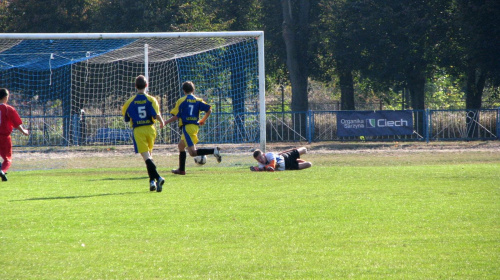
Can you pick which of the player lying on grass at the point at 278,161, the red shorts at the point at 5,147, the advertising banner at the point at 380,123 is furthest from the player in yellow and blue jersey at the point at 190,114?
the advertising banner at the point at 380,123

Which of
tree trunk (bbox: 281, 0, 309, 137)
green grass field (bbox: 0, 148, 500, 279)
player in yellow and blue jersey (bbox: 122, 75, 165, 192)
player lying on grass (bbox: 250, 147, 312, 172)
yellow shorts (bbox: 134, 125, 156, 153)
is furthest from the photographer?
tree trunk (bbox: 281, 0, 309, 137)

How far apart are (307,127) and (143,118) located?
2031cm

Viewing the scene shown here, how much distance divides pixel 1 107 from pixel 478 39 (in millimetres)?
23892

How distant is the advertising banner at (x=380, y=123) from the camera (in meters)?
28.4

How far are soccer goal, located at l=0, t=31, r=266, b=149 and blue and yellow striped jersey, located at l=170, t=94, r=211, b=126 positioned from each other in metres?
3.64

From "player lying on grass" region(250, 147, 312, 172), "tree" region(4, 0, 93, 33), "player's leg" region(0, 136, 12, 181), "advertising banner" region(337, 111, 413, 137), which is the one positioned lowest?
"player lying on grass" region(250, 147, 312, 172)

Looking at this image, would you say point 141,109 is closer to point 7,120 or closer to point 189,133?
point 189,133

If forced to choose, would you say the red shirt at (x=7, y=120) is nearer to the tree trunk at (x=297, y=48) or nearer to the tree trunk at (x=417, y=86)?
the tree trunk at (x=297, y=48)

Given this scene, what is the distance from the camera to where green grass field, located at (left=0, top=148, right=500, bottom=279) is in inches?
207

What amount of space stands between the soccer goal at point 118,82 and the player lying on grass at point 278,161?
197 centimetres

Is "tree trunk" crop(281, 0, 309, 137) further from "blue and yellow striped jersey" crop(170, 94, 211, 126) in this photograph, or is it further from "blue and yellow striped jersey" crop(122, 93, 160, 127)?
"blue and yellow striped jersey" crop(122, 93, 160, 127)

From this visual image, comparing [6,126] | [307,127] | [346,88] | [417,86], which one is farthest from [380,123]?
[6,126]

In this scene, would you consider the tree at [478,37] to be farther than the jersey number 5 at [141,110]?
Yes

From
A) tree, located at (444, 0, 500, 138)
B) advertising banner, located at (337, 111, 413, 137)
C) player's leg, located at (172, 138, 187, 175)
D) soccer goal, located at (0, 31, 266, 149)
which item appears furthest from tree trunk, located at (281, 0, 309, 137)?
player's leg, located at (172, 138, 187, 175)
